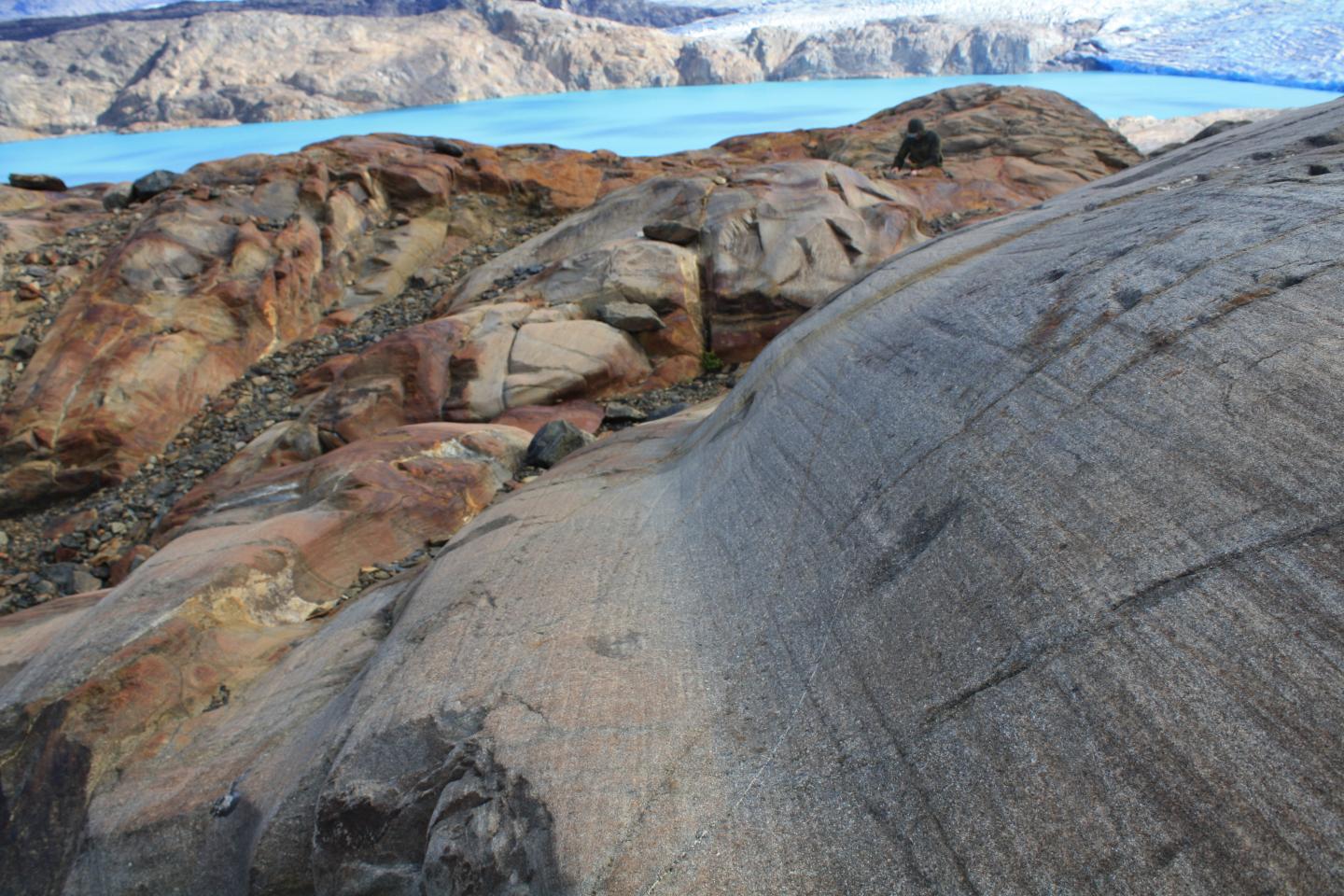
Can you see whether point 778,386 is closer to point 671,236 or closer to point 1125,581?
point 1125,581

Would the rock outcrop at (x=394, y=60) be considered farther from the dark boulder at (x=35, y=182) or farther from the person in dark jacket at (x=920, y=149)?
the person in dark jacket at (x=920, y=149)

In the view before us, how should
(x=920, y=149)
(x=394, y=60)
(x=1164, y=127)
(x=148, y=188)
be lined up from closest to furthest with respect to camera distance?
(x=148, y=188) → (x=920, y=149) → (x=1164, y=127) → (x=394, y=60)

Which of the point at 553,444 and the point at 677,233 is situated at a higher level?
the point at 677,233

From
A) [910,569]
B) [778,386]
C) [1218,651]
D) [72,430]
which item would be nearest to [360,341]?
[72,430]

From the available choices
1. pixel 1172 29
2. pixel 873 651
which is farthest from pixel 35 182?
pixel 1172 29

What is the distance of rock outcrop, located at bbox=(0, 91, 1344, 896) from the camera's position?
1621 mm

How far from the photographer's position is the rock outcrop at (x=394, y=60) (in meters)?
33.8

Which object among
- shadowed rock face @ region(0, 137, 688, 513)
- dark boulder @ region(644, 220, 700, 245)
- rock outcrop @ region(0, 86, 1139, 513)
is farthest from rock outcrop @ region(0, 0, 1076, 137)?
dark boulder @ region(644, 220, 700, 245)

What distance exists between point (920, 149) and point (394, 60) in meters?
33.3

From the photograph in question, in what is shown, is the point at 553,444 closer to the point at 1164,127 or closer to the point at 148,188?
the point at 148,188

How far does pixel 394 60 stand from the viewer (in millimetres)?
37344

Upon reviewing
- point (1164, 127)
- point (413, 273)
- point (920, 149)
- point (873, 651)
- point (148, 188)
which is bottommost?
point (413, 273)

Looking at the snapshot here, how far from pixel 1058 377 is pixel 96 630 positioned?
12.6ft

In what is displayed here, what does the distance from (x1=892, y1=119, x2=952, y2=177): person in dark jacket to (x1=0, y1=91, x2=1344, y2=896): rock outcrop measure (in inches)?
325
